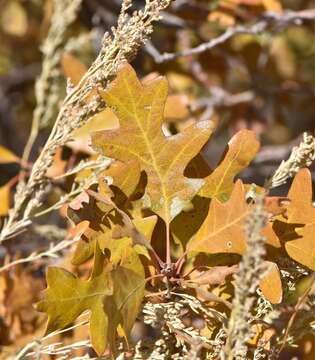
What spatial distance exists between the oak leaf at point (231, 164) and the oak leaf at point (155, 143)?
0.11 ft

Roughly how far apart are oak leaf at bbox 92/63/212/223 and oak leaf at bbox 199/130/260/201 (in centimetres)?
3

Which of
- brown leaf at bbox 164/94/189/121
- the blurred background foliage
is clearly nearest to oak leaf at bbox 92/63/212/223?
brown leaf at bbox 164/94/189/121

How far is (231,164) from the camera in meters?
0.97

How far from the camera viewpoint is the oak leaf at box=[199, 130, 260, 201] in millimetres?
960

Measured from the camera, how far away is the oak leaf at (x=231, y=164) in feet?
3.15

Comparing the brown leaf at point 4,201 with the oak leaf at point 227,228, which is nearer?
the oak leaf at point 227,228

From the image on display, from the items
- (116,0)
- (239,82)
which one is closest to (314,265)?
(116,0)

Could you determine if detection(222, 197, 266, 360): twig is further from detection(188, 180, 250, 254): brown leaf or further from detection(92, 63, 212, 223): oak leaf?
detection(92, 63, 212, 223): oak leaf

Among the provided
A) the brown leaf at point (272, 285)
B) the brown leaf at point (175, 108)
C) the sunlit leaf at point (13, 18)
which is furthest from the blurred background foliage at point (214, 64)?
the brown leaf at point (272, 285)

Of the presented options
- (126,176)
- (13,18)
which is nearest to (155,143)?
(126,176)

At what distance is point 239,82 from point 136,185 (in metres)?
2.07

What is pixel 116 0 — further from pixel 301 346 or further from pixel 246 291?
pixel 246 291

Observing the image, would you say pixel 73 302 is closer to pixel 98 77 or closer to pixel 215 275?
pixel 215 275

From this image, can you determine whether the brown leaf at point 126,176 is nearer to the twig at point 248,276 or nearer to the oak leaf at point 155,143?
the oak leaf at point 155,143
